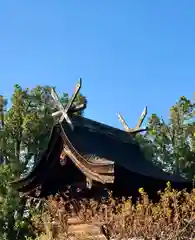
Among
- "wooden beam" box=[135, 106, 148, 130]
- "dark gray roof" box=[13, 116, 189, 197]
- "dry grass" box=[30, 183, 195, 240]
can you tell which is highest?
"wooden beam" box=[135, 106, 148, 130]

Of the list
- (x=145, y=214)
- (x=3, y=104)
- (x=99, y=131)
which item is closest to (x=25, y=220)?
(x=3, y=104)

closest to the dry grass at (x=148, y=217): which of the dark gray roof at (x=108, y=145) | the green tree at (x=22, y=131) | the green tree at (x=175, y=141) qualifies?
the dark gray roof at (x=108, y=145)

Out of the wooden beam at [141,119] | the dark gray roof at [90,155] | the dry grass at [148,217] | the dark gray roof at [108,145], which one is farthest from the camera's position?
the wooden beam at [141,119]

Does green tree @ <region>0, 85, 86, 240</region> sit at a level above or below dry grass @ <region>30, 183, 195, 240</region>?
above

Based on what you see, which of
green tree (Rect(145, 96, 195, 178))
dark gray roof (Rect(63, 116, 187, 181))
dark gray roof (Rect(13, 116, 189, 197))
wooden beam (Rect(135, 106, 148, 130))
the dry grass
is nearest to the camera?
the dry grass

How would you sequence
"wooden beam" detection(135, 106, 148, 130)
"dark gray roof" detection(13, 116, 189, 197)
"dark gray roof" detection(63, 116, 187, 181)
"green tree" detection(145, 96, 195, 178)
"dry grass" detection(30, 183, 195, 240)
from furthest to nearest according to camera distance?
"green tree" detection(145, 96, 195, 178)
"wooden beam" detection(135, 106, 148, 130)
"dark gray roof" detection(63, 116, 187, 181)
"dark gray roof" detection(13, 116, 189, 197)
"dry grass" detection(30, 183, 195, 240)

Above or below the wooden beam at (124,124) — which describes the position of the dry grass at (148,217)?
below

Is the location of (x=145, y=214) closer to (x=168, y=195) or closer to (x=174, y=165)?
(x=168, y=195)

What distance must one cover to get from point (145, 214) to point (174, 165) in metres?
9.31

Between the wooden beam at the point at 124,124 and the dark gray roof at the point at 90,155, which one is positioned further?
the wooden beam at the point at 124,124

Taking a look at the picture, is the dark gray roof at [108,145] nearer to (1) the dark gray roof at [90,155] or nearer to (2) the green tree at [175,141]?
(1) the dark gray roof at [90,155]

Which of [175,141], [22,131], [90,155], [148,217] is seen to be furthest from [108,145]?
[22,131]

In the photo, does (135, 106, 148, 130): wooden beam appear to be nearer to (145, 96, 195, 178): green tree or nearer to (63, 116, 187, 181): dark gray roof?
(63, 116, 187, 181): dark gray roof

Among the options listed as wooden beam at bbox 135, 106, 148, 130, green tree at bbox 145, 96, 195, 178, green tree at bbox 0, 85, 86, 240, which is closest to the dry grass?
wooden beam at bbox 135, 106, 148, 130
